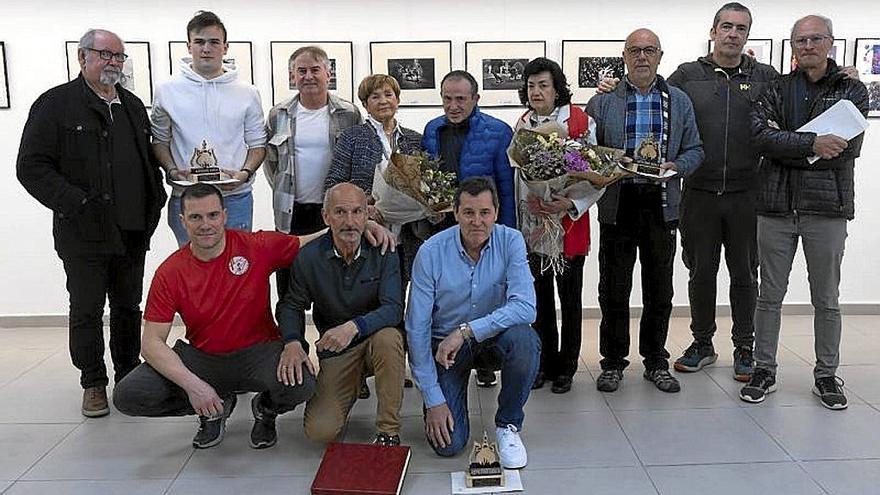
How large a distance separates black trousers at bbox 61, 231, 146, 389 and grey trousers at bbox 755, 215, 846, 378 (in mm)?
2912

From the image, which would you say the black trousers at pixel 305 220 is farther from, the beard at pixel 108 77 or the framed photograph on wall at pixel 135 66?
the framed photograph on wall at pixel 135 66

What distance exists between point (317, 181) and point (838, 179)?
2337 millimetres

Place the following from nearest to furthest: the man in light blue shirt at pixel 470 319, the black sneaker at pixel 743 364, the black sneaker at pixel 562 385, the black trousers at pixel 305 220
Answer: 1. the man in light blue shirt at pixel 470 319
2. the black trousers at pixel 305 220
3. the black sneaker at pixel 562 385
4. the black sneaker at pixel 743 364

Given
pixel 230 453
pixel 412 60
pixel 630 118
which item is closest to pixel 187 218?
pixel 230 453

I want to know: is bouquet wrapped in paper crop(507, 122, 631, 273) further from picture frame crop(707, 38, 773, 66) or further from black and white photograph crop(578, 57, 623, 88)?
picture frame crop(707, 38, 773, 66)

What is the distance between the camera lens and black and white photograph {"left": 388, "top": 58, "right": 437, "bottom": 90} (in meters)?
5.07

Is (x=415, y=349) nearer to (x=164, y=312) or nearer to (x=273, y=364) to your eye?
(x=273, y=364)

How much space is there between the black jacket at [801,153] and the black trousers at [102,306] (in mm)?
2889

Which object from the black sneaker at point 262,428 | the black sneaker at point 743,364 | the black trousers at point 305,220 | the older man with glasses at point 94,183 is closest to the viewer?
the black sneaker at point 262,428

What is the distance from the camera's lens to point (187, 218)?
3039 millimetres

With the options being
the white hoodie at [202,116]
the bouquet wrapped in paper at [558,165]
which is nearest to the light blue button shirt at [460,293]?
the bouquet wrapped in paper at [558,165]

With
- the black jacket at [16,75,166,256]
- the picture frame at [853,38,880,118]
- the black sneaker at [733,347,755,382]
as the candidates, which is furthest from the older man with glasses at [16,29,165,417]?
the picture frame at [853,38,880,118]

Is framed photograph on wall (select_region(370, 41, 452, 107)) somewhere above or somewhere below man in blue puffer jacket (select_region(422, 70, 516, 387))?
above

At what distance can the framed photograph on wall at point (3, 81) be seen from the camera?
Answer: 503cm
